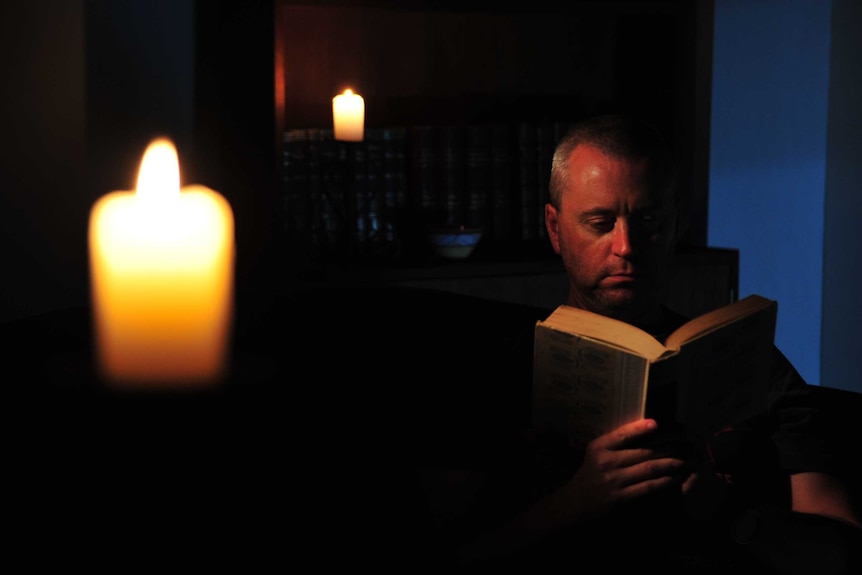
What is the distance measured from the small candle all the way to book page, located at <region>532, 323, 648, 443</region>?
1188mm

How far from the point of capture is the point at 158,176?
398mm

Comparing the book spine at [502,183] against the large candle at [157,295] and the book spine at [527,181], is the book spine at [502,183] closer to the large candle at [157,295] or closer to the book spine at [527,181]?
the book spine at [527,181]

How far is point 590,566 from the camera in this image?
3.37ft

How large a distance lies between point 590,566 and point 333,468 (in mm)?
510

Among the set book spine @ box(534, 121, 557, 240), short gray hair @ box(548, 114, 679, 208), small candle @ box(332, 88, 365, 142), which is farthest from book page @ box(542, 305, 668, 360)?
book spine @ box(534, 121, 557, 240)

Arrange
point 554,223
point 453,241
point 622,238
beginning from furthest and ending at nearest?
point 453,241, point 554,223, point 622,238

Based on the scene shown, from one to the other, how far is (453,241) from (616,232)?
3.25ft

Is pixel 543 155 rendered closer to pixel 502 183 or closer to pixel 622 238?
pixel 502 183

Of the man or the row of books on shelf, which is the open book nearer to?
the man

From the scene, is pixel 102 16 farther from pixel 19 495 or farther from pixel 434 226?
pixel 19 495

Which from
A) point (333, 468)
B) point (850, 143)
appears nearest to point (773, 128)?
point (850, 143)

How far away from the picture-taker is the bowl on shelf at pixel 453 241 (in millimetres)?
2125

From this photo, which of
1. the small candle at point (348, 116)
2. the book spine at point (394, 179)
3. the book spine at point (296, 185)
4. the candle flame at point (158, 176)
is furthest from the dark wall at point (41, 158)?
the candle flame at point (158, 176)

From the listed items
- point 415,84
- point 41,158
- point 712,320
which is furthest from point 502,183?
point 712,320
